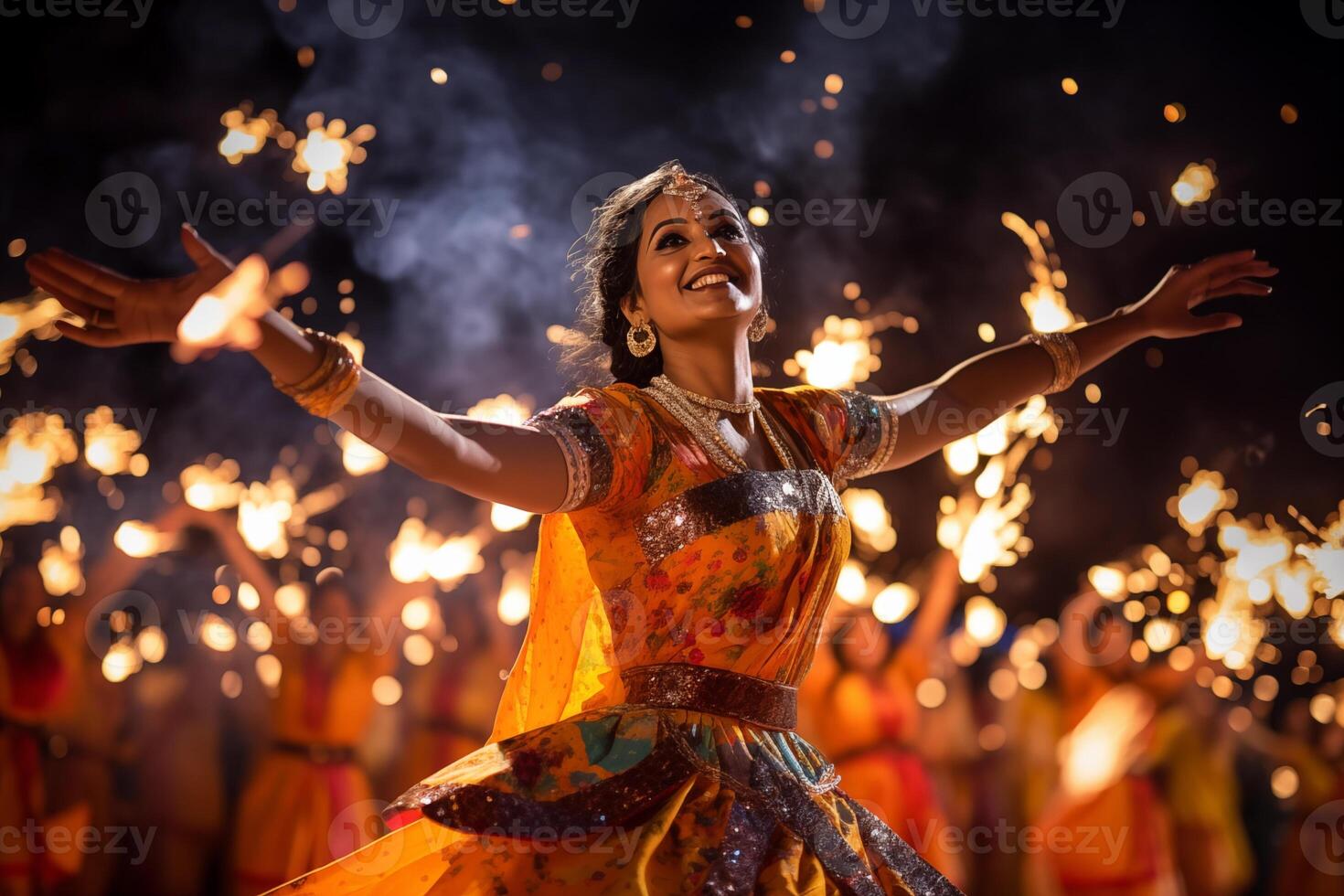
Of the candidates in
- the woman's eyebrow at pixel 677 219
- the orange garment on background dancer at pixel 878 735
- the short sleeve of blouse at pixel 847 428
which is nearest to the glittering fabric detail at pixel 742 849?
the short sleeve of blouse at pixel 847 428

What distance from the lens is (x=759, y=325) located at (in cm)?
256

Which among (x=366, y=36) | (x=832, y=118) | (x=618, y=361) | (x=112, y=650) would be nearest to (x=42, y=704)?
(x=112, y=650)

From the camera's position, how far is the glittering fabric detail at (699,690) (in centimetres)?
186

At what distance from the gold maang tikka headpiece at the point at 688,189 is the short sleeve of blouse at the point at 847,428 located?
1.34 feet

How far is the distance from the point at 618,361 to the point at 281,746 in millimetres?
3342

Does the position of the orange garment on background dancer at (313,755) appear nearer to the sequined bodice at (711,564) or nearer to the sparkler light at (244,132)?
the sparkler light at (244,132)

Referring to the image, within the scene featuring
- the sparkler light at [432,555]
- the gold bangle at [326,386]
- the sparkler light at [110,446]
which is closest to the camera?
the gold bangle at [326,386]

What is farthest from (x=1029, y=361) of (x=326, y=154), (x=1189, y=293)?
(x=326, y=154)

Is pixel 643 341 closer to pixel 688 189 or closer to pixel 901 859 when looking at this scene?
pixel 688 189

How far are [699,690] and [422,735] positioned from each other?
3.67m

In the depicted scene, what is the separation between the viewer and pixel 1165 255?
5.38 meters

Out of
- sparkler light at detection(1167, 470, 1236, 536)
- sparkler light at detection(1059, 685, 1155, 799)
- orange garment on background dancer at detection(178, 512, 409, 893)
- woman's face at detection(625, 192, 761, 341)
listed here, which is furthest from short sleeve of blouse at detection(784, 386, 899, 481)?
sparkler light at detection(1167, 470, 1236, 536)

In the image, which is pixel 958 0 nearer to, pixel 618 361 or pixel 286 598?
pixel 618 361


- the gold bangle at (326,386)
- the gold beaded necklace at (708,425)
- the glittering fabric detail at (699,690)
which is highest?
the gold bangle at (326,386)
